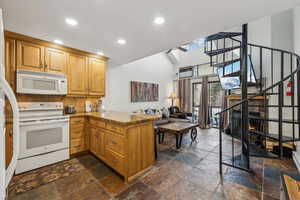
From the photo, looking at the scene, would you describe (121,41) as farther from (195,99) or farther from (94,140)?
(195,99)

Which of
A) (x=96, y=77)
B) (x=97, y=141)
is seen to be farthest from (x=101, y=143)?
(x=96, y=77)

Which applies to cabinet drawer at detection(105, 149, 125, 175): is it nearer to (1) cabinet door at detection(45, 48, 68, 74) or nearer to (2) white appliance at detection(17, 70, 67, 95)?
(2) white appliance at detection(17, 70, 67, 95)

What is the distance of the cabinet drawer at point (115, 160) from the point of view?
74.7 inches

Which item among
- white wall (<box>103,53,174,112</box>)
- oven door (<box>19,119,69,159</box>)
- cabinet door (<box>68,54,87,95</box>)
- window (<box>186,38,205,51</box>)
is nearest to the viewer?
oven door (<box>19,119,69,159</box>)

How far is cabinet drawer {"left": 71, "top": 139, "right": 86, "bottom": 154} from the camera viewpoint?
2.66m

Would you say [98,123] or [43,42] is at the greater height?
[43,42]

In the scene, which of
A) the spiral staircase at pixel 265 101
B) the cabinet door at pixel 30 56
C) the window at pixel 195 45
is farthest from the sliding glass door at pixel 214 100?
the cabinet door at pixel 30 56

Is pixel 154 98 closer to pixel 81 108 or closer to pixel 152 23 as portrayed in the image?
pixel 81 108

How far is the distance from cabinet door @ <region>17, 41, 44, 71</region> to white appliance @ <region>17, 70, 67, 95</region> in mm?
141

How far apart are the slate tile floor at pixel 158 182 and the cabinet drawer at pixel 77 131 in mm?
477

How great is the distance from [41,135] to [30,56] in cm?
149

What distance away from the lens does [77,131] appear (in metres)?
2.73

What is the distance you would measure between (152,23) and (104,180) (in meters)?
2.54

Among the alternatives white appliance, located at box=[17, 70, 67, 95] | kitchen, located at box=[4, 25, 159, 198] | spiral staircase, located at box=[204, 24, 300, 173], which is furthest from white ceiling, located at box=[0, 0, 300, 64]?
spiral staircase, located at box=[204, 24, 300, 173]
